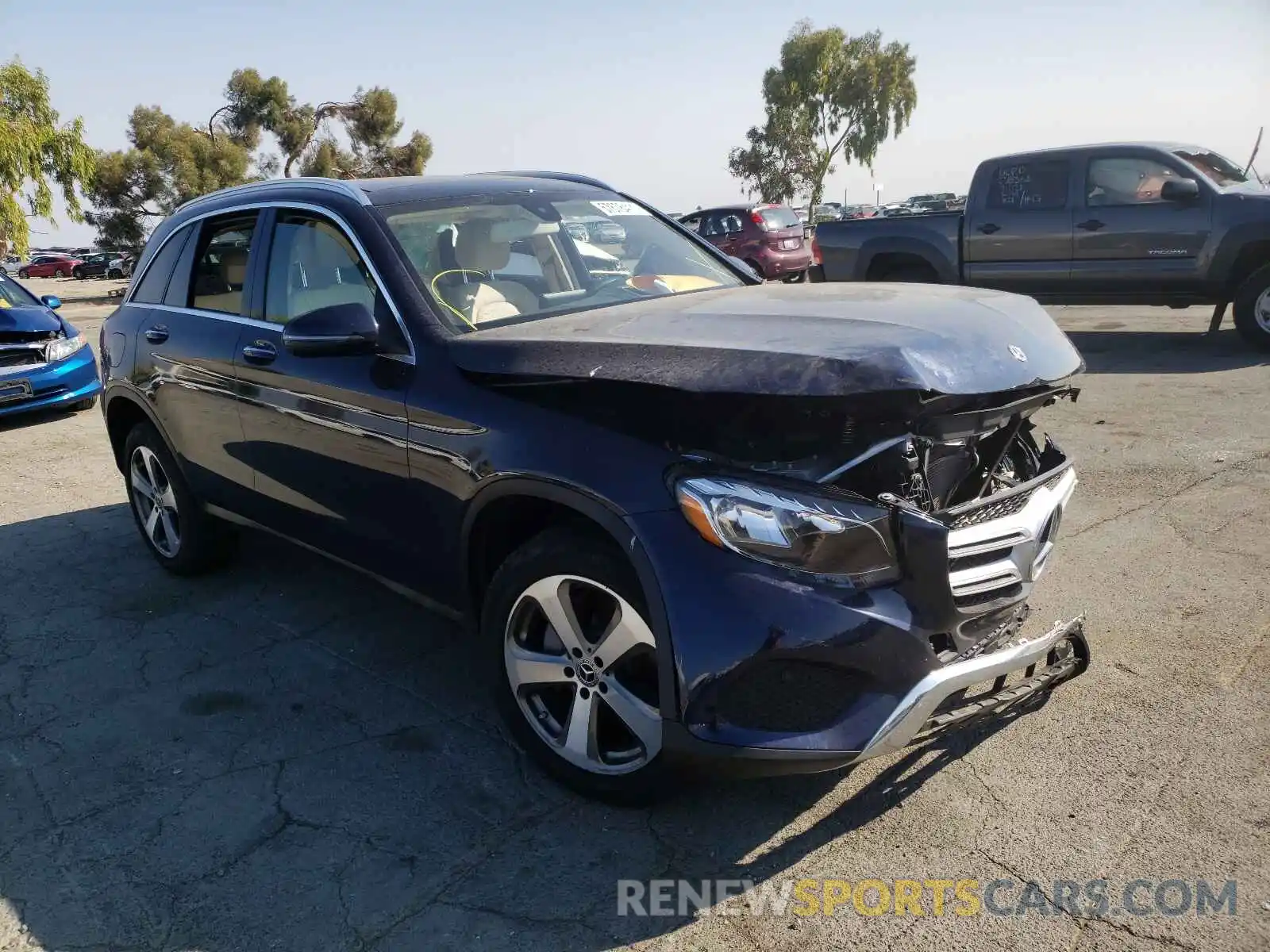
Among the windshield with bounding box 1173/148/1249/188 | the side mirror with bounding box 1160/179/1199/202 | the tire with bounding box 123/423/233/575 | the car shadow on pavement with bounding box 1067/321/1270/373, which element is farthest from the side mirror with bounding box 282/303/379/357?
the windshield with bounding box 1173/148/1249/188

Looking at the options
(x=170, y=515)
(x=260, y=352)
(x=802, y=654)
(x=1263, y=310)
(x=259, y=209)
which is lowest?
(x=1263, y=310)

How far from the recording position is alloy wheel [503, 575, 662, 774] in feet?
8.80

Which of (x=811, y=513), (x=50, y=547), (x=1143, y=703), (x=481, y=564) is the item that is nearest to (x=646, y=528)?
(x=811, y=513)

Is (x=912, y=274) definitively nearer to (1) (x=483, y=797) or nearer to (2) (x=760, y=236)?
(2) (x=760, y=236)

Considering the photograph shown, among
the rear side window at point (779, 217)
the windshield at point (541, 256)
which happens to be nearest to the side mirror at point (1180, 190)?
the windshield at point (541, 256)

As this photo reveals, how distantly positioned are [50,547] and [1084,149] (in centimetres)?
1006

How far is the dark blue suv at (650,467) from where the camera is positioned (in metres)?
2.42

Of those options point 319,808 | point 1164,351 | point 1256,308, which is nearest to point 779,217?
point 1164,351

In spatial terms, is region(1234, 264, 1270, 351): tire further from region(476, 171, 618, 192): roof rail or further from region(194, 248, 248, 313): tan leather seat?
region(194, 248, 248, 313): tan leather seat

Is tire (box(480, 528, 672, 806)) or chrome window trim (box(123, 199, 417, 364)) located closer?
tire (box(480, 528, 672, 806))

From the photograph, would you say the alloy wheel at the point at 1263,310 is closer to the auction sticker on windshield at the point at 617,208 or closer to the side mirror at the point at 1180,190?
the side mirror at the point at 1180,190

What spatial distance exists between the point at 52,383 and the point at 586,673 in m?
8.61

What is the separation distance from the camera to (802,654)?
2.37 meters

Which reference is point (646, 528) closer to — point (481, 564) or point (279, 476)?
point (481, 564)
